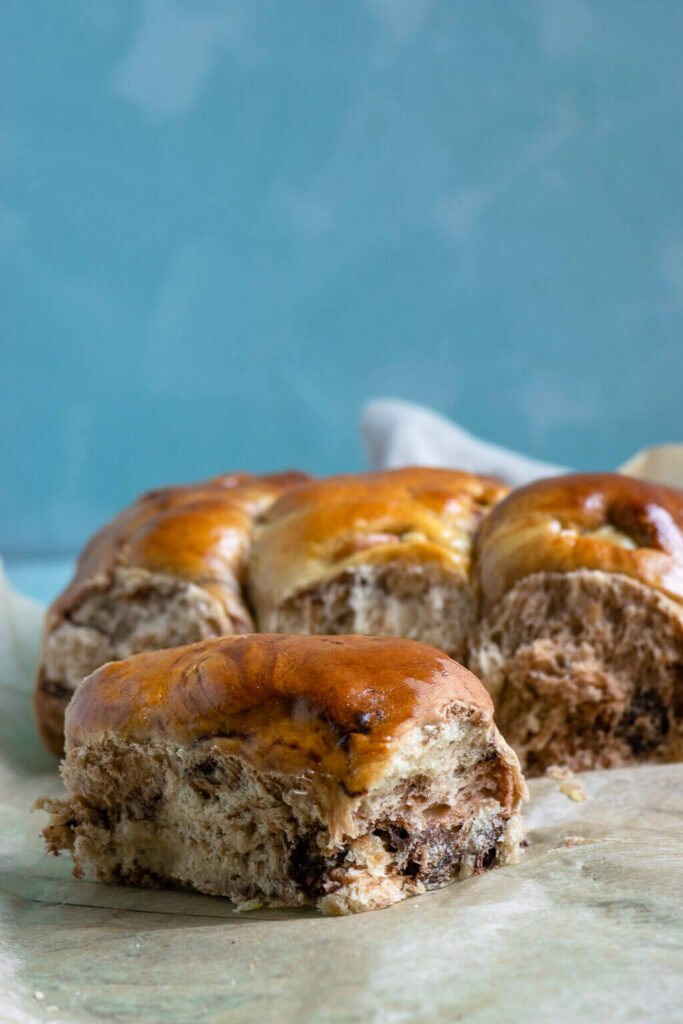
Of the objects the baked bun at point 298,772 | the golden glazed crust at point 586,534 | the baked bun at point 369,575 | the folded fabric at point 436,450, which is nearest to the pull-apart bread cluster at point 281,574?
the baked bun at point 369,575

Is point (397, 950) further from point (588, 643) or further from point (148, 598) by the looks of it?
point (148, 598)

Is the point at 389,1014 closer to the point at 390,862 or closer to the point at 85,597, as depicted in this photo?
the point at 390,862

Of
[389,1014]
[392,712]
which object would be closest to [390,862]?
[392,712]

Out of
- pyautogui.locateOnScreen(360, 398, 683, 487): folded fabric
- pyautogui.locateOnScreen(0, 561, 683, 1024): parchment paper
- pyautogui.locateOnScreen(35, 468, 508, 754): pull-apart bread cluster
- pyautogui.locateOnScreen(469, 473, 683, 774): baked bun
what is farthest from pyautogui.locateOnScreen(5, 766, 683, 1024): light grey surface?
pyautogui.locateOnScreen(360, 398, 683, 487): folded fabric

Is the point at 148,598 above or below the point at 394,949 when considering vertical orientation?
above

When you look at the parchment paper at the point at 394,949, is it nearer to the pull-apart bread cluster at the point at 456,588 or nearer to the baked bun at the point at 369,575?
the pull-apart bread cluster at the point at 456,588

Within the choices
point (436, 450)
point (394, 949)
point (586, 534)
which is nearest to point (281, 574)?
point (586, 534)
